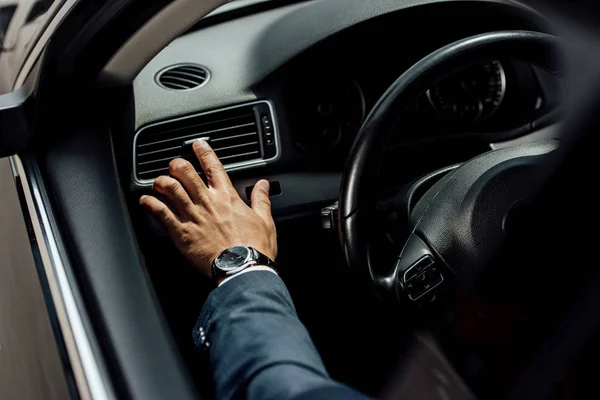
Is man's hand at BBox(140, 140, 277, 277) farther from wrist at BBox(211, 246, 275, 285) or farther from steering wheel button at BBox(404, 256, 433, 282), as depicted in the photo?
steering wheel button at BBox(404, 256, 433, 282)

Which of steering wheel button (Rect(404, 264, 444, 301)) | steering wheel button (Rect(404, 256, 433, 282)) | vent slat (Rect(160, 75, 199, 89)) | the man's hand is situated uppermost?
vent slat (Rect(160, 75, 199, 89))

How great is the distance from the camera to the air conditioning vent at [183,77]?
6.91ft

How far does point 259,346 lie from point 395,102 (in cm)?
53

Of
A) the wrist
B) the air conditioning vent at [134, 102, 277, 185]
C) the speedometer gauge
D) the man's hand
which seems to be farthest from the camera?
the speedometer gauge

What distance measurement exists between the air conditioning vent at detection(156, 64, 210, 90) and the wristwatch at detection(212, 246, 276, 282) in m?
0.66

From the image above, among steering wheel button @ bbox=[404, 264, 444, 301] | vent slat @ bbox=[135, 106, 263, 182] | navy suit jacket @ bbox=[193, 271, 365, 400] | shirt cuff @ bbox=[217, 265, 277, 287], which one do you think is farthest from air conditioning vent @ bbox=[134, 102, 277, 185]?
steering wheel button @ bbox=[404, 264, 444, 301]

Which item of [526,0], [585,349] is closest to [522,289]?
[585,349]

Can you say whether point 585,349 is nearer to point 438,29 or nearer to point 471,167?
point 471,167

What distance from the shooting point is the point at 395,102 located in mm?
1440

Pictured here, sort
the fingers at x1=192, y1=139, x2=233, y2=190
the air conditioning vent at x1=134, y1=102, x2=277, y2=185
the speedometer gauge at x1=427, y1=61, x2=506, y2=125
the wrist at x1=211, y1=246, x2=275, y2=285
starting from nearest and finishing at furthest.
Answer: the wrist at x1=211, y1=246, x2=275, y2=285
the fingers at x1=192, y1=139, x2=233, y2=190
the air conditioning vent at x1=134, y1=102, x2=277, y2=185
the speedometer gauge at x1=427, y1=61, x2=506, y2=125

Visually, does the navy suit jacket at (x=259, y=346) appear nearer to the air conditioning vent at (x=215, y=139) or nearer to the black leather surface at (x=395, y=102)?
the black leather surface at (x=395, y=102)

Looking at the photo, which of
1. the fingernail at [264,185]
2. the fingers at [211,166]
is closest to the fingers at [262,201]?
the fingernail at [264,185]

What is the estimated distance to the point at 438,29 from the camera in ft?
7.70

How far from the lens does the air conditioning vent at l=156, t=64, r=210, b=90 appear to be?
82.9 inches
